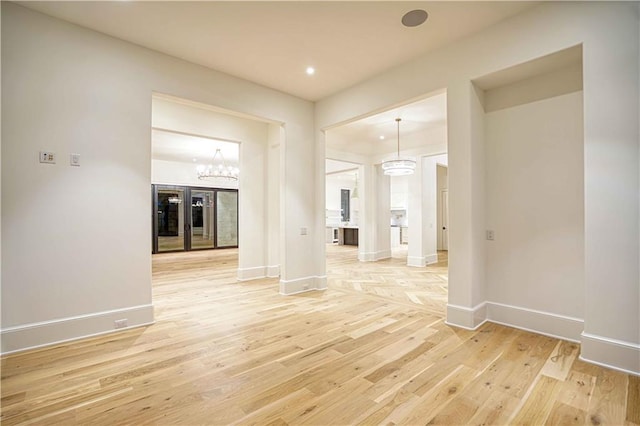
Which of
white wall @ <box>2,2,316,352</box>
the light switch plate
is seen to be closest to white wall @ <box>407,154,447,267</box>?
white wall @ <box>2,2,316,352</box>

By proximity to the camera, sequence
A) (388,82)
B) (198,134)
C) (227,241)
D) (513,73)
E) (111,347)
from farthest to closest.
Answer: (227,241) < (198,134) < (388,82) < (513,73) < (111,347)

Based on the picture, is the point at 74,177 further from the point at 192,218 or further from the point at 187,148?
the point at 192,218

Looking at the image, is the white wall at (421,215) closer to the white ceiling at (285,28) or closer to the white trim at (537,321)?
the white trim at (537,321)

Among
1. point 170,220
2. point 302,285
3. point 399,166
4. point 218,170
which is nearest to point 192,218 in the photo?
point 170,220

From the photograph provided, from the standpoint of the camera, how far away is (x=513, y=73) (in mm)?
3070

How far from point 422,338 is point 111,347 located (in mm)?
2955

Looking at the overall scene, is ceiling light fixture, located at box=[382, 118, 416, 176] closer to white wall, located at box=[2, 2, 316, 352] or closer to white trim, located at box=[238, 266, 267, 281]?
white trim, located at box=[238, 266, 267, 281]

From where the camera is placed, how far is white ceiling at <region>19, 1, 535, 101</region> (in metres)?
2.78

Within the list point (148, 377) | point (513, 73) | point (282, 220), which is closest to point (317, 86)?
point (282, 220)

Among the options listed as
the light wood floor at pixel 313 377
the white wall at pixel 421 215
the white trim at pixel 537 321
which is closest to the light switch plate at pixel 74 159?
the light wood floor at pixel 313 377

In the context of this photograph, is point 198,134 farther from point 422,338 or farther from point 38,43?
point 422,338

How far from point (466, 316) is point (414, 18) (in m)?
3.06

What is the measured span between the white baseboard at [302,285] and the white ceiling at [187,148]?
3982 millimetres

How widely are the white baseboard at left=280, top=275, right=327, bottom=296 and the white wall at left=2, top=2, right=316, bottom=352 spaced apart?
1.86m
